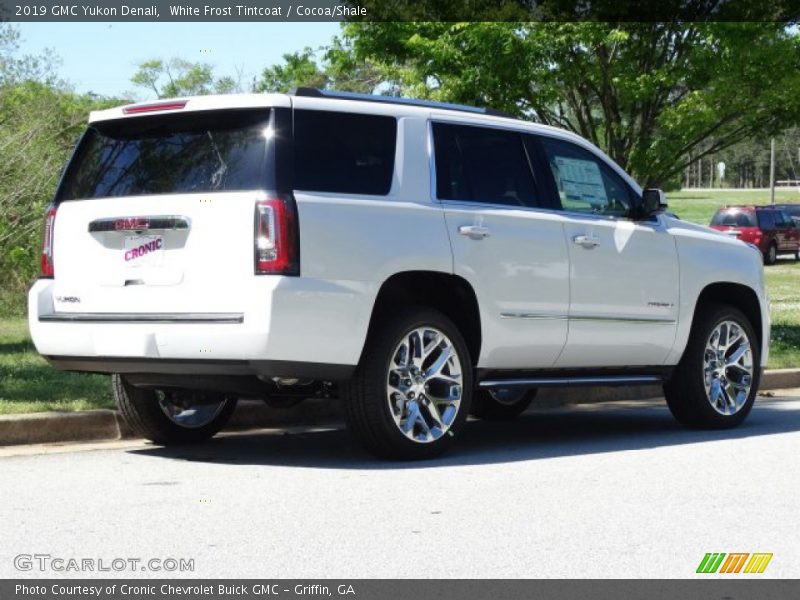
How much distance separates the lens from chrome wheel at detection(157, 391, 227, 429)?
9.36 metres

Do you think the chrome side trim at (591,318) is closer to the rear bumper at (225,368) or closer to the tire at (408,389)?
the tire at (408,389)

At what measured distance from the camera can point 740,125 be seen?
1791 centimetres

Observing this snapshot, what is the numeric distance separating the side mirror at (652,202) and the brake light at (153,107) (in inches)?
129

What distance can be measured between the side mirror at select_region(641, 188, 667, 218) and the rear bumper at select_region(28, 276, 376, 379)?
2.59 metres

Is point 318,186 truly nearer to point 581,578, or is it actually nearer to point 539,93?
point 581,578

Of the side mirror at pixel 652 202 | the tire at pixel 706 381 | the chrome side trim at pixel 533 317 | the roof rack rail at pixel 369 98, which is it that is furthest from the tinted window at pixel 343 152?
the tire at pixel 706 381

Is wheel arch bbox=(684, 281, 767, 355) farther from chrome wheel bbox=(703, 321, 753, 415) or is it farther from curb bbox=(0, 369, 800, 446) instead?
curb bbox=(0, 369, 800, 446)

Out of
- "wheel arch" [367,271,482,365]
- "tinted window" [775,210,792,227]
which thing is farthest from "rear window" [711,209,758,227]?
"wheel arch" [367,271,482,365]

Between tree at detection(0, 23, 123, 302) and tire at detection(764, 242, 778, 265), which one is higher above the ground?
tree at detection(0, 23, 123, 302)

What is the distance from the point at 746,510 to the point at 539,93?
1054cm

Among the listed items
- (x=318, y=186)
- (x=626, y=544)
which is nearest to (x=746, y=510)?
(x=626, y=544)

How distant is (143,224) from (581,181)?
315 cm

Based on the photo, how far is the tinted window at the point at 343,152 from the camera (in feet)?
26.9
